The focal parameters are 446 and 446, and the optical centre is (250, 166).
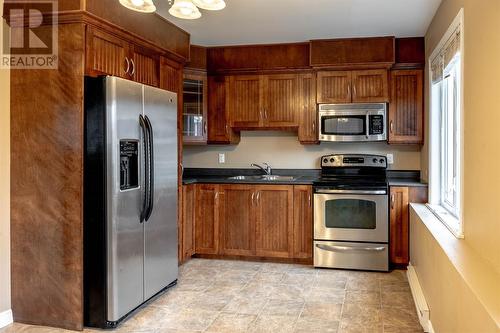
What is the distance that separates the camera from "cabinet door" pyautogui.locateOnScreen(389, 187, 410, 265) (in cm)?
430

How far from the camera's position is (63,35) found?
114 inches

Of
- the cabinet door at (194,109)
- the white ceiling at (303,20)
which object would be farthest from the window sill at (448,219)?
the cabinet door at (194,109)

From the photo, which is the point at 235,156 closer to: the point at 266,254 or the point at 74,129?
the point at 266,254

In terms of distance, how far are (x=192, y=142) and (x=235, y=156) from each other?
2.17 ft

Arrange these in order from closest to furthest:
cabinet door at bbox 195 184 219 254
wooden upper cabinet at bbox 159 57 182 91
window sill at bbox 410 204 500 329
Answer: window sill at bbox 410 204 500 329 < wooden upper cabinet at bbox 159 57 182 91 < cabinet door at bbox 195 184 219 254

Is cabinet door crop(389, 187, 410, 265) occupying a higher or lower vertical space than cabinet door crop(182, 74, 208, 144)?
lower

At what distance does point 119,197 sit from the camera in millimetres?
2926

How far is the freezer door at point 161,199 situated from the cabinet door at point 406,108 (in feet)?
7.64

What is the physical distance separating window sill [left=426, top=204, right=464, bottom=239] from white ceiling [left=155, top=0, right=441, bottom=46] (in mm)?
1634

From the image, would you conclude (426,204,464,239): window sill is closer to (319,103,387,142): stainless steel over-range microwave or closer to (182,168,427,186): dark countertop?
(182,168,427,186): dark countertop

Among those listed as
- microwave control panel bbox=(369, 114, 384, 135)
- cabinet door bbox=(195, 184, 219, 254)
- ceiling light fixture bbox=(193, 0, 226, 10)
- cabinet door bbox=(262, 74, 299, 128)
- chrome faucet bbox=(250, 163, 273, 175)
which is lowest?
cabinet door bbox=(195, 184, 219, 254)

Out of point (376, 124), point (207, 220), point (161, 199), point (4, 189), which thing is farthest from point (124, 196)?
point (376, 124)

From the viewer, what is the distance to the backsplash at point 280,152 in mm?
4910

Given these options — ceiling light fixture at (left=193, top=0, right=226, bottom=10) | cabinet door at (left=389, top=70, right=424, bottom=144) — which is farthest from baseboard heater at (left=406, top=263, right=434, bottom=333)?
ceiling light fixture at (left=193, top=0, right=226, bottom=10)
